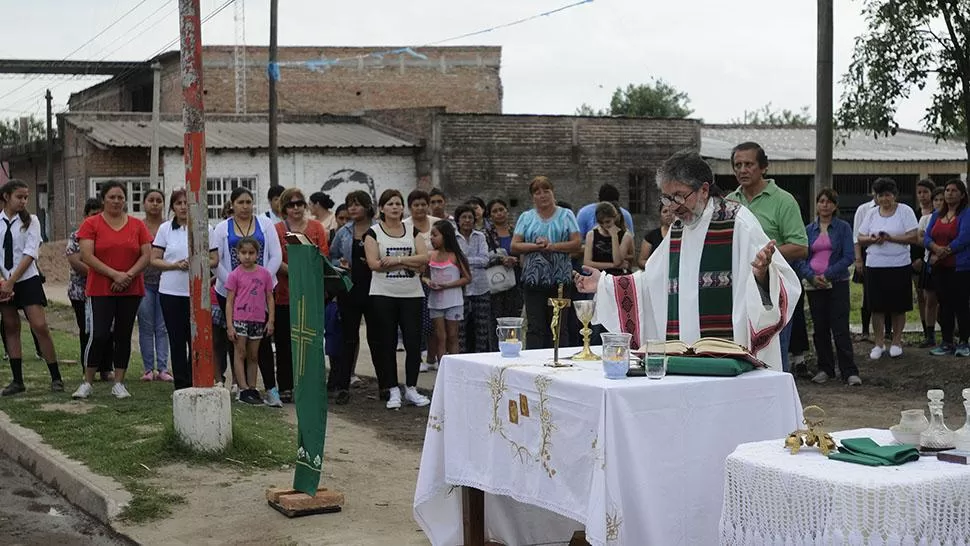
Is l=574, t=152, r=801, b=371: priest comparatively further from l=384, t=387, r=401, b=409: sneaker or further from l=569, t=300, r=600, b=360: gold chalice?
l=384, t=387, r=401, b=409: sneaker

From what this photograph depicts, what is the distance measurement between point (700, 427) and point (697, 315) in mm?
1257

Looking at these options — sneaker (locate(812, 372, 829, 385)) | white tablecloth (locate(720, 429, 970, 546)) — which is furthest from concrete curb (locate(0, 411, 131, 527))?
sneaker (locate(812, 372, 829, 385))

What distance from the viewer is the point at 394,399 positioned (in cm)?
1216

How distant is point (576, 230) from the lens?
1288cm

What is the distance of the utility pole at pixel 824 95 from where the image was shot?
16359mm

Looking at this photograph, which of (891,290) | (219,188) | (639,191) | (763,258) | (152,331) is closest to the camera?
(763,258)

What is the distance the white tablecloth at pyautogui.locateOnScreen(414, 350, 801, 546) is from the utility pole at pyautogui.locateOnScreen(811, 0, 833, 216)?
10.8m

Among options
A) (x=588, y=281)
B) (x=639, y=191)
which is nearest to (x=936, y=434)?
(x=588, y=281)

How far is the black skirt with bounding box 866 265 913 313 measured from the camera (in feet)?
48.1

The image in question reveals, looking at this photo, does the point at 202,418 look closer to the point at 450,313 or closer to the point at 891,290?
the point at 450,313

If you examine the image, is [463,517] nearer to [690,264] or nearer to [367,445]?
[690,264]

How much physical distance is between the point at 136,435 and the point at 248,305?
211 cm

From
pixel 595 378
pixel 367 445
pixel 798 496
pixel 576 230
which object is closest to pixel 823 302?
pixel 576 230

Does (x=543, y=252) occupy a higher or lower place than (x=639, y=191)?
lower
